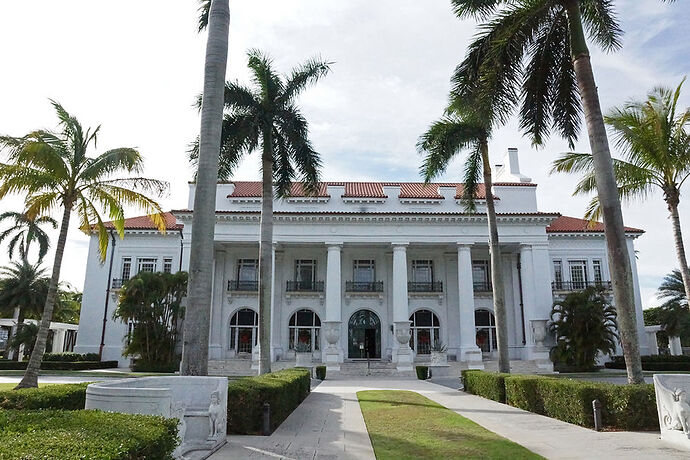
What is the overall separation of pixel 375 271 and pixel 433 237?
17.3 feet

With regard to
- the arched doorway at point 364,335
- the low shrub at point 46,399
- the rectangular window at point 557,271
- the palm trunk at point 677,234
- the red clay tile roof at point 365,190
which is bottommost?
the low shrub at point 46,399

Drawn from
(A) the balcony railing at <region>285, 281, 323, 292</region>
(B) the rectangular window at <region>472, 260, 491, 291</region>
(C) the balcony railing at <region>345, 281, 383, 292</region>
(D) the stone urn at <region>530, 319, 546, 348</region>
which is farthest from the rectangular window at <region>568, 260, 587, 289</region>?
(A) the balcony railing at <region>285, 281, 323, 292</region>

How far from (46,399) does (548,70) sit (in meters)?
14.9

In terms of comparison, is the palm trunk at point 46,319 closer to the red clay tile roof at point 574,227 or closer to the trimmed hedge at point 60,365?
the trimmed hedge at point 60,365

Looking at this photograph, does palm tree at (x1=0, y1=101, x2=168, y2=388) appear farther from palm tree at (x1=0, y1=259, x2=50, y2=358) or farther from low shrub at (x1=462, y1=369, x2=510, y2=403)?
palm tree at (x1=0, y1=259, x2=50, y2=358)

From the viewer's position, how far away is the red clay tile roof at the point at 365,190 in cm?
3503

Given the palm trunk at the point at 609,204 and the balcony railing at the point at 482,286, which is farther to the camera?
the balcony railing at the point at 482,286

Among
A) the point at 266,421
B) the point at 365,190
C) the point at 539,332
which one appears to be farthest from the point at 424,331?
the point at 266,421

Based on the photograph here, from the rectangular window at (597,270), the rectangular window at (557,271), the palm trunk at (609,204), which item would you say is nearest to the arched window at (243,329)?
the rectangular window at (557,271)

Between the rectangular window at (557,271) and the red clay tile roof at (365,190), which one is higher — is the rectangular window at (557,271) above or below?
below

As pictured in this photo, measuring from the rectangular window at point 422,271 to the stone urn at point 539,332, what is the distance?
8.41 meters

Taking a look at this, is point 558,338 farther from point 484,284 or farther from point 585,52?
point 585,52

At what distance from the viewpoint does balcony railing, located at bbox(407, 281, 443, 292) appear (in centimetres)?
3584

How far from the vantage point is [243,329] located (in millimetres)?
35375
